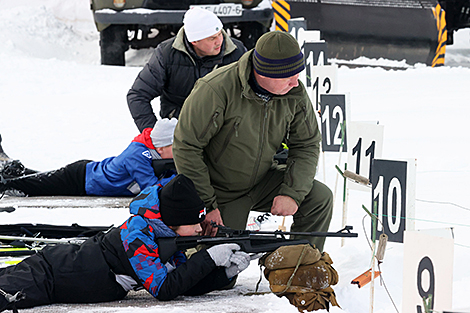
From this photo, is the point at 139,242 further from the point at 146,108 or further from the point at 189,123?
the point at 146,108

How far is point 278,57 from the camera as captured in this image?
297 cm

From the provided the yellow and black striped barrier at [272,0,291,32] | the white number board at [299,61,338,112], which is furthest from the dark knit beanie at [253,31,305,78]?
the yellow and black striped barrier at [272,0,291,32]

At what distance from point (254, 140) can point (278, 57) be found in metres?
0.45

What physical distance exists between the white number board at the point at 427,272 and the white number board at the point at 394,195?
2.22 feet

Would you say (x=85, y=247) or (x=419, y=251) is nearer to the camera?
(x=419, y=251)

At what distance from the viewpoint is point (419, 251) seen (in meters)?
2.12

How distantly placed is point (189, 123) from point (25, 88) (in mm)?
6310

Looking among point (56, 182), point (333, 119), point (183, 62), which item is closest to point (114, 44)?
point (56, 182)

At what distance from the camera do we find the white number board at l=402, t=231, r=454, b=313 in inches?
79.7

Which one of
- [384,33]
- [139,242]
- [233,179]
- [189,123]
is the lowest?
[139,242]

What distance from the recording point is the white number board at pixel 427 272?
2.02 meters

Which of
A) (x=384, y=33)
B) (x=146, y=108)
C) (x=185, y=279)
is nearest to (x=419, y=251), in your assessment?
(x=185, y=279)

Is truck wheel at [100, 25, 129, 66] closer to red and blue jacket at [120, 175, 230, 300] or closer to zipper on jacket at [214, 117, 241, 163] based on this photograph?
zipper on jacket at [214, 117, 241, 163]

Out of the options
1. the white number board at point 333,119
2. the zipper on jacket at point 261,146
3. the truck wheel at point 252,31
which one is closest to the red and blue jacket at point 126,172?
the white number board at point 333,119
